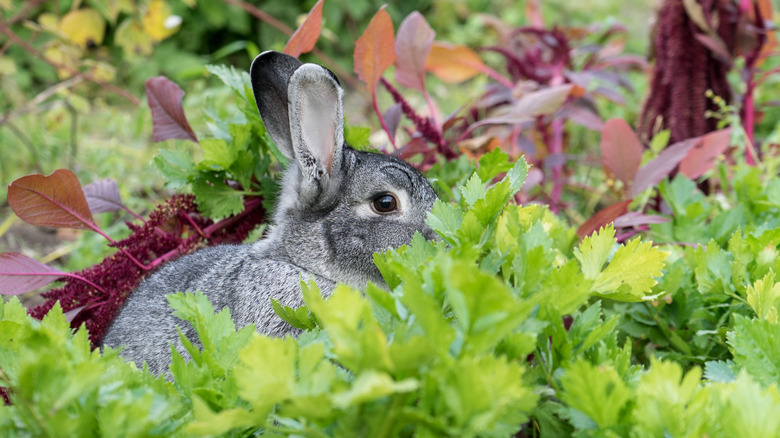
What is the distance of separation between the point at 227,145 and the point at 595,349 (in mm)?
1634

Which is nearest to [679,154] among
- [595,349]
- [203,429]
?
[595,349]

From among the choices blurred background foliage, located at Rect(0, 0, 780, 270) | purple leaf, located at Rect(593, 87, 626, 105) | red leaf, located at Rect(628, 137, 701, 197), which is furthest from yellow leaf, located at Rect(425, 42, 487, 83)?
red leaf, located at Rect(628, 137, 701, 197)

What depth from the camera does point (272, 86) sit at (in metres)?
2.32

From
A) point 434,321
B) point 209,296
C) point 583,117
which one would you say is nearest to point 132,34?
point 209,296

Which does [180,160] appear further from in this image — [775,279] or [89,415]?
[775,279]

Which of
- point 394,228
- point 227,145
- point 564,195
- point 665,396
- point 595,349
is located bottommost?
point 564,195

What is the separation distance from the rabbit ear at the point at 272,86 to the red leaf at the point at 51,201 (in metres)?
0.69

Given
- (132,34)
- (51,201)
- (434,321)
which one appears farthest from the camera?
(132,34)

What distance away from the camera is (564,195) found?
4871 mm

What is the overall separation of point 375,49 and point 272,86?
0.49 metres

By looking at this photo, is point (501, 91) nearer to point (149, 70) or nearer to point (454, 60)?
point (454, 60)

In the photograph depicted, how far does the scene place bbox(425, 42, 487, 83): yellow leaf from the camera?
4043 millimetres

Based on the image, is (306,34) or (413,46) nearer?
(306,34)

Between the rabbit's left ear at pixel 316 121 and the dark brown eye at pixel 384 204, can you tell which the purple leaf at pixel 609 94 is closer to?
the dark brown eye at pixel 384 204
